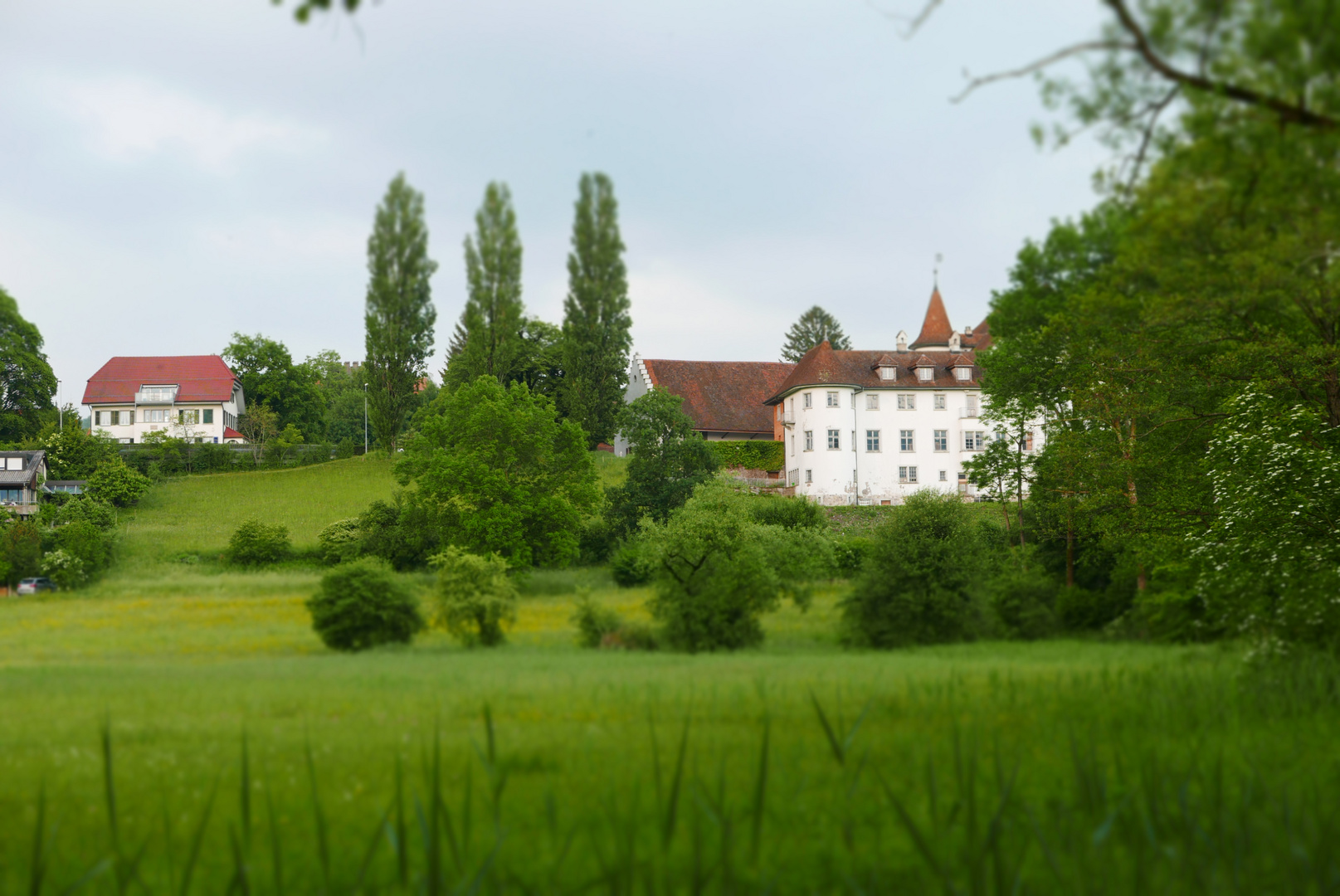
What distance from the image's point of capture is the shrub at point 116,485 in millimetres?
22156

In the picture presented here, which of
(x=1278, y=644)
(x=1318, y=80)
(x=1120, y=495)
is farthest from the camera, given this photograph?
(x=1120, y=495)

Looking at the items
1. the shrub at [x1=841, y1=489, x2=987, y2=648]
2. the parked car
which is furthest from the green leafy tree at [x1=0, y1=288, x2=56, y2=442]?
the shrub at [x1=841, y1=489, x2=987, y2=648]

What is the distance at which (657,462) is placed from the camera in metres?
25.2

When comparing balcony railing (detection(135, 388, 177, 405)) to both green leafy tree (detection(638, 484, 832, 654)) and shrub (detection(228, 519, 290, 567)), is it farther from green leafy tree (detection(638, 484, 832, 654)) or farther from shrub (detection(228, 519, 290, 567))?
green leafy tree (detection(638, 484, 832, 654))

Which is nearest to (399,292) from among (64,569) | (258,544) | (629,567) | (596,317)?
(258,544)

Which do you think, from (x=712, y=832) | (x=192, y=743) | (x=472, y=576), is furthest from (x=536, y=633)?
(x=712, y=832)

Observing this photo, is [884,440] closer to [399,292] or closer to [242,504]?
[242,504]

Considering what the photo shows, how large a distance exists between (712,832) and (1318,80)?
4705mm

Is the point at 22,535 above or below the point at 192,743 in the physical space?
above

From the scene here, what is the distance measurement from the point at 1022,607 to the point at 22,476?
20.6 metres

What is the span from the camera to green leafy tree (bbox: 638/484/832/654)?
1420cm

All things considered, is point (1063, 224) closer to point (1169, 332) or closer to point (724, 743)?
point (1169, 332)

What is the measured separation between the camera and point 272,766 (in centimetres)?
656

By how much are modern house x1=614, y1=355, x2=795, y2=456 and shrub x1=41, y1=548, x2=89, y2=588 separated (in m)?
30.3
